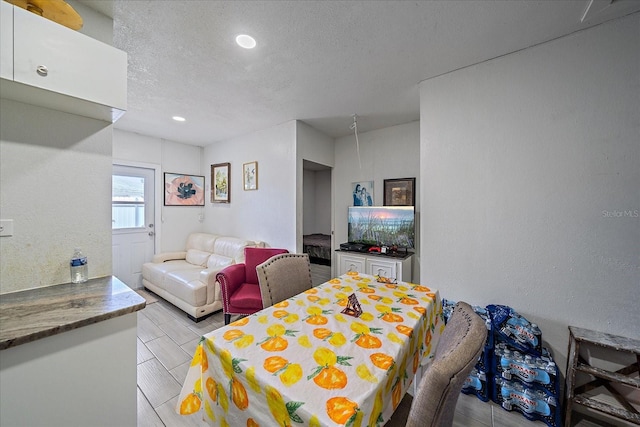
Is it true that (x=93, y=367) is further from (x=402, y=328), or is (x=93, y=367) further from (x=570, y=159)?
(x=570, y=159)

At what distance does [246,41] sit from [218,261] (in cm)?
290

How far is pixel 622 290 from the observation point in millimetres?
1506

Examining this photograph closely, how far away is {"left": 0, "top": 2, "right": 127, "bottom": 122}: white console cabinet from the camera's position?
93 centimetres

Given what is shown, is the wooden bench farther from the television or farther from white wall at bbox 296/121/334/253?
white wall at bbox 296/121/334/253

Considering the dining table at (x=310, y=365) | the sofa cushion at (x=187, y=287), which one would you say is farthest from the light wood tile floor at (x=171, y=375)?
the dining table at (x=310, y=365)

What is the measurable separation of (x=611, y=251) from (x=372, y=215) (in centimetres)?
216

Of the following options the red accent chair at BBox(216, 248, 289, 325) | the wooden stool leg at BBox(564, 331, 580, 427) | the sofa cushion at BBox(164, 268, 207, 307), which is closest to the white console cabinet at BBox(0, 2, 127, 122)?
the red accent chair at BBox(216, 248, 289, 325)

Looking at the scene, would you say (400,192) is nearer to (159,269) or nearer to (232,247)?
(232,247)

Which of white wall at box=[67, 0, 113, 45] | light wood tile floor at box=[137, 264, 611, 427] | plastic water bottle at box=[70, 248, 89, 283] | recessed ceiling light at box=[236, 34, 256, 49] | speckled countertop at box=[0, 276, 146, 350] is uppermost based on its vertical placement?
recessed ceiling light at box=[236, 34, 256, 49]

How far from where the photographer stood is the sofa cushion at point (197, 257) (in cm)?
379

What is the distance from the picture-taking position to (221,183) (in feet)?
14.2

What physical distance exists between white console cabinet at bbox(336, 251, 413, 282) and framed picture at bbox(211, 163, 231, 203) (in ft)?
7.82

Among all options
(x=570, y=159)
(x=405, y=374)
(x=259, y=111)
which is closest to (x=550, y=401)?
(x=405, y=374)

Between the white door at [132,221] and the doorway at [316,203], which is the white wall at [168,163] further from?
the doorway at [316,203]
